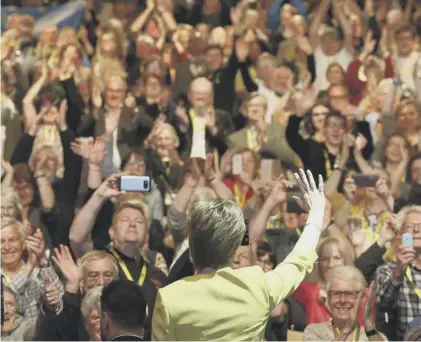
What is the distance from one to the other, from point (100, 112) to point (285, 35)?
109 inches

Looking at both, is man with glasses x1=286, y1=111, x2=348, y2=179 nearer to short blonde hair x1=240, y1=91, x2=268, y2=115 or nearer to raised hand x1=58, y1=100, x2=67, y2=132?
short blonde hair x1=240, y1=91, x2=268, y2=115

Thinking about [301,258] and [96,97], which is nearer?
[301,258]

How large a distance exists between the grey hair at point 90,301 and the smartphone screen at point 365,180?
2677mm

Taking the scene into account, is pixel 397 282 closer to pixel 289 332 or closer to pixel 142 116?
pixel 289 332

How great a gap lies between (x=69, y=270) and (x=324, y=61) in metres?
5.46

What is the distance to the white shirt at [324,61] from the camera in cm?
1092

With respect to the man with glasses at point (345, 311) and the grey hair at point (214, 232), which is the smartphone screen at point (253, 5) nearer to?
the man with glasses at point (345, 311)

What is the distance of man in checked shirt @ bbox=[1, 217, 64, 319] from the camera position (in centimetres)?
655

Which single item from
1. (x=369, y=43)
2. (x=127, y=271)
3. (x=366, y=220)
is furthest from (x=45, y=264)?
(x=369, y=43)

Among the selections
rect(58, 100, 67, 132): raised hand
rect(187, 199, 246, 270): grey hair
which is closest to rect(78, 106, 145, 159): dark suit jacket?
rect(58, 100, 67, 132): raised hand

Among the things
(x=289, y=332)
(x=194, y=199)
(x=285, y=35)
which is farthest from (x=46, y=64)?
(x=289, y=332)

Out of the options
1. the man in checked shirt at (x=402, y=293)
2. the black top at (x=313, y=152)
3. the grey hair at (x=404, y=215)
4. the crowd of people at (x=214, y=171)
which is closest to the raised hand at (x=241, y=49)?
the crowd of people at (x=214, y=171)

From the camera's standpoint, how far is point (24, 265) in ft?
22.3

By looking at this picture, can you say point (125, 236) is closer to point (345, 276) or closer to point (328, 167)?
point (345, 276)
